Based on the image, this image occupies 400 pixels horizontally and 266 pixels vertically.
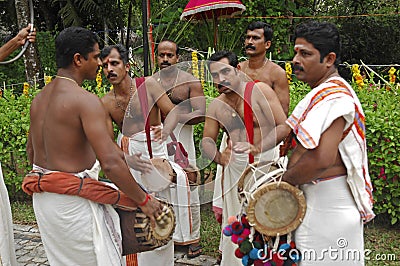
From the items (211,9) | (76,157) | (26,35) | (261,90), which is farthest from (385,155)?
(211,9)

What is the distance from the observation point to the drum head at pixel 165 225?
290cm

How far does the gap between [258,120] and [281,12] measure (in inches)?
320

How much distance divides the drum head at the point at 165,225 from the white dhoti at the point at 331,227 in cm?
91

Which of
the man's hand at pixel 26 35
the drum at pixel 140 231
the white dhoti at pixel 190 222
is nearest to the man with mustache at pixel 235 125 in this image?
the white dhoti at pixel 190 222

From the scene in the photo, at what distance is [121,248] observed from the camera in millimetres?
2869

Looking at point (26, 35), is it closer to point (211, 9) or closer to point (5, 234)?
point (5, 234)

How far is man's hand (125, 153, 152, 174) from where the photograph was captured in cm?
329

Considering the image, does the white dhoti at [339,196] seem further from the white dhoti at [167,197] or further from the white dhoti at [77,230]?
the white dhoti at [167,197]

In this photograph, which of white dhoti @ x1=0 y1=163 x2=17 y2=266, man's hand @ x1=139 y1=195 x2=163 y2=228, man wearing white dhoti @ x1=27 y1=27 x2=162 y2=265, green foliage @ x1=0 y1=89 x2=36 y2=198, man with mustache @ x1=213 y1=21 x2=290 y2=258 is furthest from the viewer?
green foliage @ x1=0 y1=89 x2=36 y2=198

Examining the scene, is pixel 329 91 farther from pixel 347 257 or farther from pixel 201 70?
pixel 201 70

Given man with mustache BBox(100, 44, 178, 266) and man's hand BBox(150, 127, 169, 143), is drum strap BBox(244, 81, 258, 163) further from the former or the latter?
man's hand BBox(150, 127, 169, 143)

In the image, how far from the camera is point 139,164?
10.9 feet

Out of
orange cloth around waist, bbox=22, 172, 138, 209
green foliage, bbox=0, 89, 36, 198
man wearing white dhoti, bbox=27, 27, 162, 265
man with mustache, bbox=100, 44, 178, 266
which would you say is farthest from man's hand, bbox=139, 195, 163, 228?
green foliage, bbox=0, 89, 36, 198

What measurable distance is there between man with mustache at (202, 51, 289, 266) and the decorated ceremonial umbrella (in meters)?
4.59
